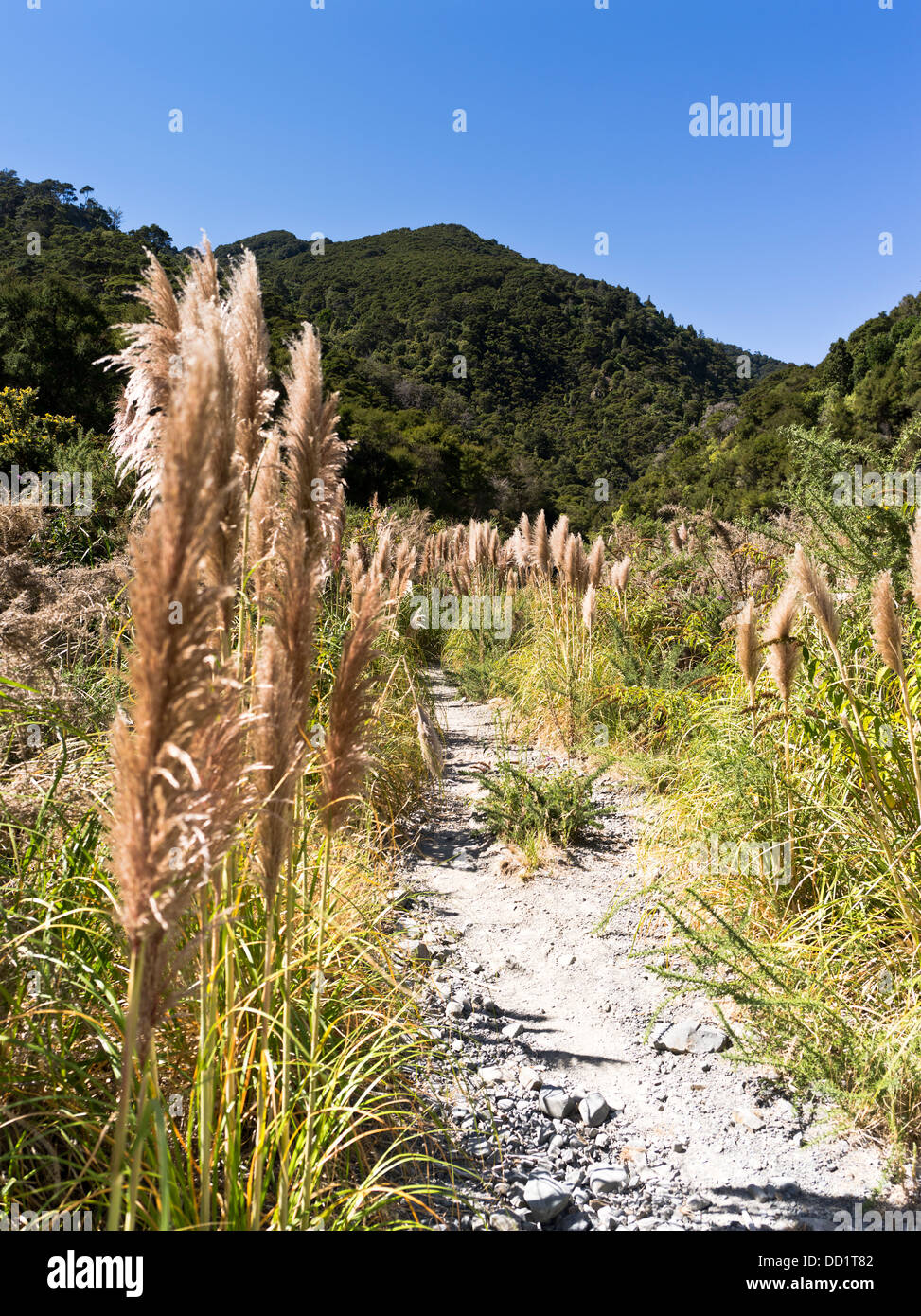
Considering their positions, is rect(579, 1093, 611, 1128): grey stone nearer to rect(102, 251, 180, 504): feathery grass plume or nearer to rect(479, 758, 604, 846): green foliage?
rect(479, 758, 604, 846): green foliage

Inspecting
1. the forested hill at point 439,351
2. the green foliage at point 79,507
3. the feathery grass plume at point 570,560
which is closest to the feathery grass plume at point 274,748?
the green foliage at point 79,507

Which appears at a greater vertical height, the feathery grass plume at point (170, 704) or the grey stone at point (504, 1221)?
the feathery grass plume at point (170, 704)

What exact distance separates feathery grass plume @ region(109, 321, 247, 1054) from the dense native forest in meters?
3.91

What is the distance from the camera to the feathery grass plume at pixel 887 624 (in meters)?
1.95

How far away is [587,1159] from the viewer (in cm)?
200

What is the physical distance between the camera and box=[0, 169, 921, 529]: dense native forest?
19078mm

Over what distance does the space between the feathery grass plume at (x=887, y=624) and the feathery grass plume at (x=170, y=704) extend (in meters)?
1.81

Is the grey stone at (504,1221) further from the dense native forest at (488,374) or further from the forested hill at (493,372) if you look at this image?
the forested hill at (493,372)

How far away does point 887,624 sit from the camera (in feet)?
6.48

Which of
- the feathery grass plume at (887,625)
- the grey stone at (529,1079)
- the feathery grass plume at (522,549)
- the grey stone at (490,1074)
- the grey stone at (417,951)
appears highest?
the feathery grass plume at (522,549)

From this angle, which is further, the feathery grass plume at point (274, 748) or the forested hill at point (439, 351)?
the forested hill at point (439, 351)

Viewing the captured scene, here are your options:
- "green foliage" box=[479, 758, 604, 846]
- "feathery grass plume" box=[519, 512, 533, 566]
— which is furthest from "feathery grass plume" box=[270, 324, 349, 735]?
"feathery grass plume" box=[519, 512, 533, 566]

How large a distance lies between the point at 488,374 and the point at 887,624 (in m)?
41.7

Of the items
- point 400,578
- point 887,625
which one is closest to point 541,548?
point 400,578
